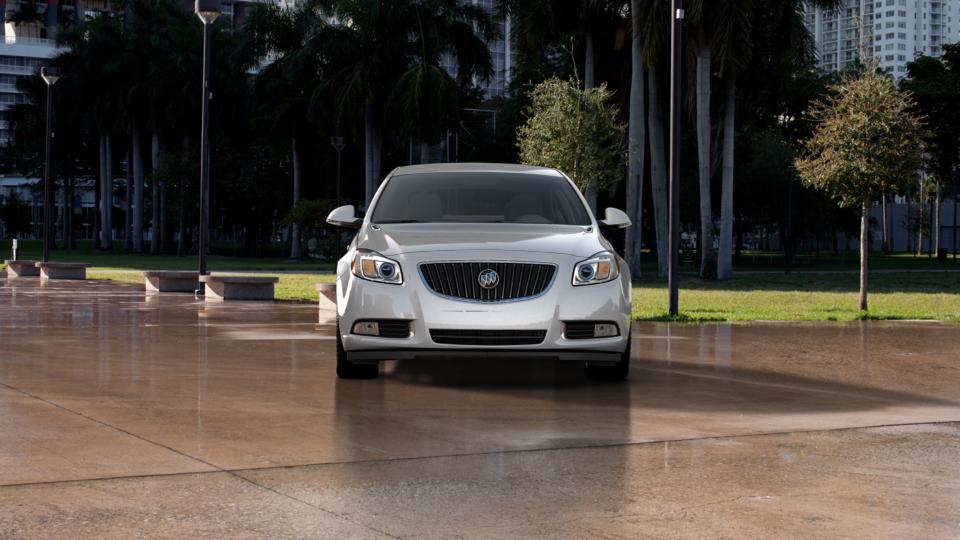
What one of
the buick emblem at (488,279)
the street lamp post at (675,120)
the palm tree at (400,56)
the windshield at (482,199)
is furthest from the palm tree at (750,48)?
the buick emblem at (488,279)

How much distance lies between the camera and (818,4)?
131 feet

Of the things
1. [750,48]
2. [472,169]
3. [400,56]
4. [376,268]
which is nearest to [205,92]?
[472,169]

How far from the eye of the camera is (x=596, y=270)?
412 inches

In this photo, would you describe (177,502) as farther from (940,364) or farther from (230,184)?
(230,184)

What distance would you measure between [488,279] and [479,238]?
0.50 meters

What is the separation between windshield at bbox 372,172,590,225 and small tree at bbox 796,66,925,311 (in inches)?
410

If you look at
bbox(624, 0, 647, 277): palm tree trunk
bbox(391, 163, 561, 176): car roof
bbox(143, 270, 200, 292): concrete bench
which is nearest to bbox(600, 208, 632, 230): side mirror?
bbox(391, 163, 561, 176): car roof

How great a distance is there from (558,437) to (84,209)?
523ft

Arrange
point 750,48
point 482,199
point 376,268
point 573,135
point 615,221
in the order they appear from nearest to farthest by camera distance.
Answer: point 376,268, point 615,221, point 482,199, point 573,135, point 750,48

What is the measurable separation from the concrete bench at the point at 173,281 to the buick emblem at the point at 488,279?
1815cm

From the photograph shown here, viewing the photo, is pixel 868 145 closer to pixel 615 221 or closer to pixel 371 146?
pixel 615 221

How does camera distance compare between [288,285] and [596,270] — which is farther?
[288,285]

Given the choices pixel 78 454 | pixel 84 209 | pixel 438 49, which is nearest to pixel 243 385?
pixel 78 454

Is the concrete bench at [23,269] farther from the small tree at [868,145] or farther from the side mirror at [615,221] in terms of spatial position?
the side mirror at [615,221]
